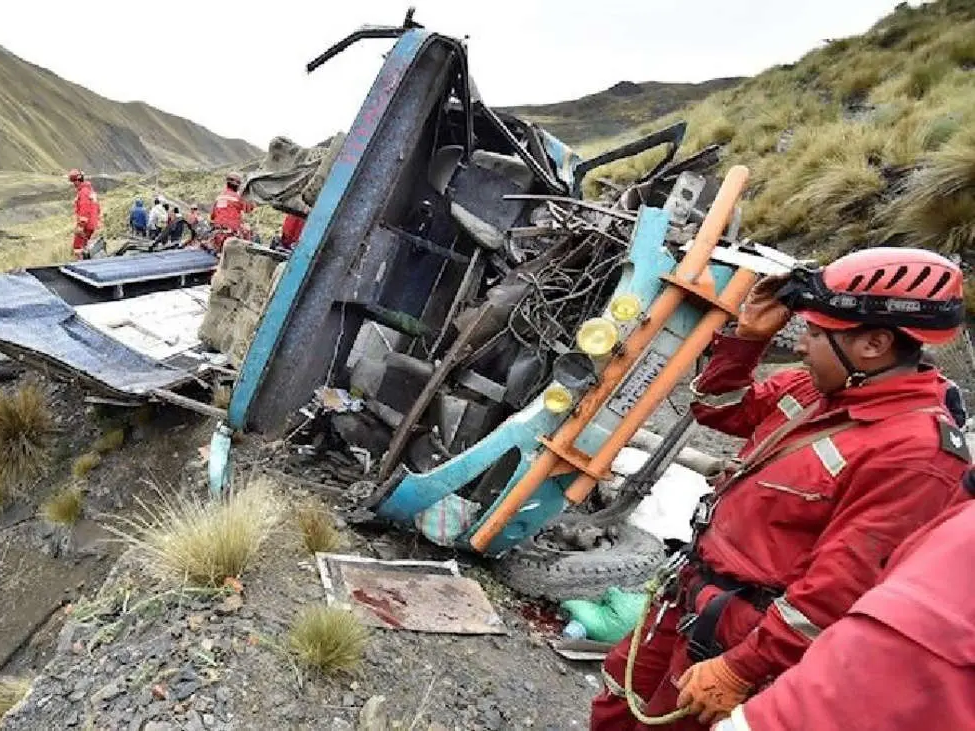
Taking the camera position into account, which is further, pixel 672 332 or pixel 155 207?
pixel 155 207

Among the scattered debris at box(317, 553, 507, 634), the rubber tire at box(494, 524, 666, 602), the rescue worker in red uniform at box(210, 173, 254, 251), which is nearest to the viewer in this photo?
the scattered debris at box(317, 553, 507, 634)

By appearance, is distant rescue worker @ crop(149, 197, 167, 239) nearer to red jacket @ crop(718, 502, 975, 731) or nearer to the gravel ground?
the gravel ground

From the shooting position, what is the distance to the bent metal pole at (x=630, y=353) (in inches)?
143

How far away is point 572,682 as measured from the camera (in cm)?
360

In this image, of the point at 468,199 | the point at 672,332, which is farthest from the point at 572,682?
the point at 468,199

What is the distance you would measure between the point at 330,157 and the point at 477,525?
2529 millimetres

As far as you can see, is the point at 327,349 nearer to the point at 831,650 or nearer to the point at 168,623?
the point at 168,623

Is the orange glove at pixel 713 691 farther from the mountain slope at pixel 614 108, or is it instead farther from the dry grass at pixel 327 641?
the mountain slope at pixel 614 108

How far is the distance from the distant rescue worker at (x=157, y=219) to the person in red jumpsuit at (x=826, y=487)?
11594 millimetres

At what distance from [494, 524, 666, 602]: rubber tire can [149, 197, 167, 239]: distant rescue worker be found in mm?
9887

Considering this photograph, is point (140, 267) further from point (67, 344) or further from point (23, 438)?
point (23, 438)

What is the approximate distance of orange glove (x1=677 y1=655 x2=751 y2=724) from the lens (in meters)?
1.95

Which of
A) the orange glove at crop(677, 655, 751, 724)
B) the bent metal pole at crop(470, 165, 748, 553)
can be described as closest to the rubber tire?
the bent metal pole at crop(470, 165, 748, 553)

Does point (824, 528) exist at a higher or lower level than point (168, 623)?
higher
